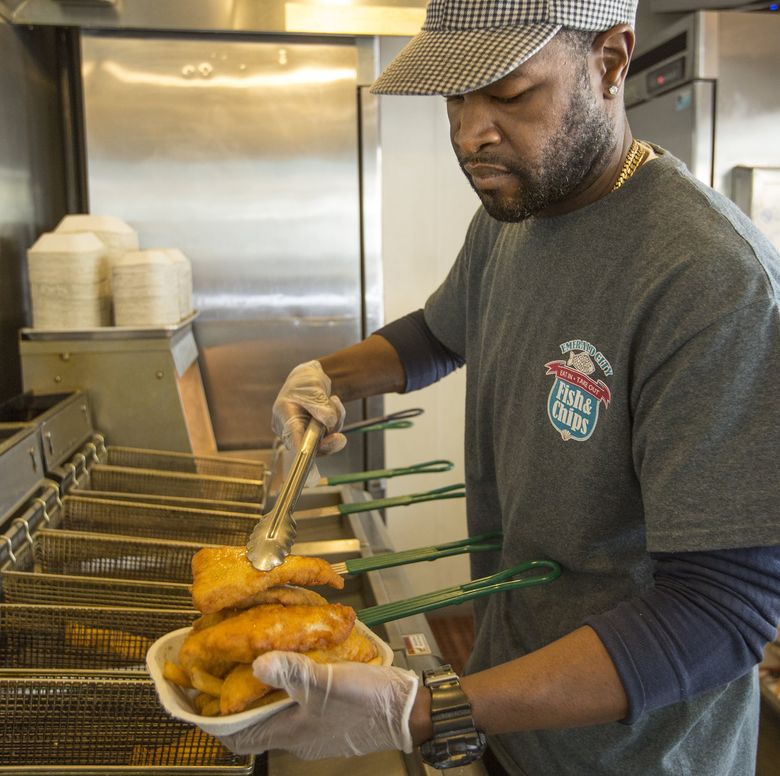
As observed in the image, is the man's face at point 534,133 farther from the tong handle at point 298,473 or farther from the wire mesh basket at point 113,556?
the wire mesh basket at point 113,556

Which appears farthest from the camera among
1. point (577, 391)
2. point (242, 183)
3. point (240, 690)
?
point (242, 183)

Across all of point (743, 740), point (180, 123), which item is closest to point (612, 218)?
point (743, 740)

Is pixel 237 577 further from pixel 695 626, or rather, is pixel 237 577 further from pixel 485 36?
pixel 485 36

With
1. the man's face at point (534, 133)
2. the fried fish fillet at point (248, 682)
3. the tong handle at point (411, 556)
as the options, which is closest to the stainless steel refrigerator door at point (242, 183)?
the tong handle at point (411, 556)

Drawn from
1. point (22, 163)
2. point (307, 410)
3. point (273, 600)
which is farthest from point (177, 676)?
point (22, 163)

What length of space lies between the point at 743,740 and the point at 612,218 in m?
0.88

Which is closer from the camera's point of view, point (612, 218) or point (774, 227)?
A: point (612, 218)

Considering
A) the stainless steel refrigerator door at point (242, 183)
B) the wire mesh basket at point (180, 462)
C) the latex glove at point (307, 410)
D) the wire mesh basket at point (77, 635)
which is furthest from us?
the stainless steel refrigerator door at point (242, 183)

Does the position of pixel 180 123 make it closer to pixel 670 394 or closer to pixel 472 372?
pixel 472 372

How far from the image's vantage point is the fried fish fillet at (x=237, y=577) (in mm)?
979

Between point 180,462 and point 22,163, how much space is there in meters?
1.19

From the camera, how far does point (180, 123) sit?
2.85 meters

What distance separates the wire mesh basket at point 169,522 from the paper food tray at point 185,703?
76 centimetres

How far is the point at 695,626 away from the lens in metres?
1.00
